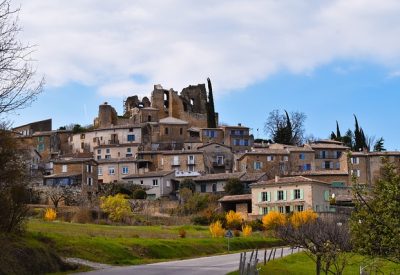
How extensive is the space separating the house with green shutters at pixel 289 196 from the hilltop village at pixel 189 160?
13 cm

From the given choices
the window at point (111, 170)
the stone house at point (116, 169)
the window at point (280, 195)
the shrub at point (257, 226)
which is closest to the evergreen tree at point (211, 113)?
the stone house at point (116, 169)

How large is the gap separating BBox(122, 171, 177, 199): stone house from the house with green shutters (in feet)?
59.7

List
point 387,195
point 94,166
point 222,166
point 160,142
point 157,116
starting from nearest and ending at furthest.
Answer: point 387,195, point 94,166, point 222,166, point 160,142, point 157,116

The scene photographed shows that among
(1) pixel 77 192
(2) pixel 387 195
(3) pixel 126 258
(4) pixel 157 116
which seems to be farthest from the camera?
(4) pixel 157 116

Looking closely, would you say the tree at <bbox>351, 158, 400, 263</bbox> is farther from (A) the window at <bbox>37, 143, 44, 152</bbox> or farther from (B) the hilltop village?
(A) the window at <bbox>37, 143, 44, 152</bbox>

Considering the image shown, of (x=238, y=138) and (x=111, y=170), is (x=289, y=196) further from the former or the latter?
(x=238, y=138)

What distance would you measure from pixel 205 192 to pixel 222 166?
16.8 meters

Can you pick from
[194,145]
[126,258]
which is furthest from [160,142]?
[126,258]

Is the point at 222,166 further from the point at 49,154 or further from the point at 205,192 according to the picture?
the point at 49,154

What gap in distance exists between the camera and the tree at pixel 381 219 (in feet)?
42.0

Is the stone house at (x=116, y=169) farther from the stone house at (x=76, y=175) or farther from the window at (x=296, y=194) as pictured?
the window at (x=296, y=194)

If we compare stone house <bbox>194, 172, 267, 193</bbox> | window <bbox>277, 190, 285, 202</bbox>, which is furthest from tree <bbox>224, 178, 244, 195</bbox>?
window <bbox>277, 190, 285, 202</bbox>

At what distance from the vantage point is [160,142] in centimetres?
12525

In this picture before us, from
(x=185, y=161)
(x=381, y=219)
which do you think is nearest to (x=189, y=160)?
(x=185, y=161)
